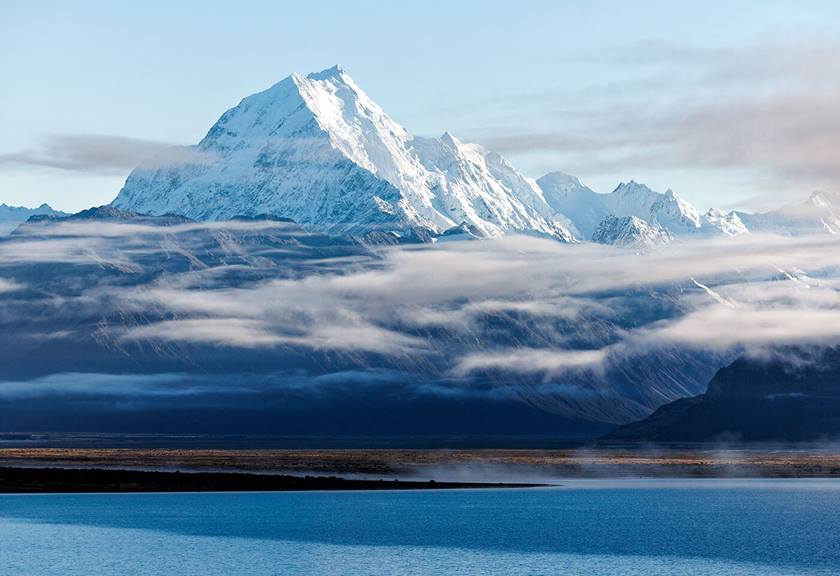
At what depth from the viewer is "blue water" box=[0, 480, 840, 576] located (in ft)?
437

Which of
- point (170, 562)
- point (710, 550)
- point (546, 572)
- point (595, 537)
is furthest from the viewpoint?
point (595, 537)

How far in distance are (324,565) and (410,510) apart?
6330 centimetres

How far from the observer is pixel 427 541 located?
15550cm

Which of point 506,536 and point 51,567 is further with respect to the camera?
point 506,536

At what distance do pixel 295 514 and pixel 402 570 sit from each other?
211 feet

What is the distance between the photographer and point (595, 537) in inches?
Result: 6358

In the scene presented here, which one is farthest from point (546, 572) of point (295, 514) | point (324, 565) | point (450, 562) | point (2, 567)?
point (295, 514)

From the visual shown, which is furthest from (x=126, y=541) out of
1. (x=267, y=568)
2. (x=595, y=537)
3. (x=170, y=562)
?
(x=595, y=537)

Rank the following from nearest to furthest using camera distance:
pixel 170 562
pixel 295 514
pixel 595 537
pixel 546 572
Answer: pixel 546 572
pixel 170 562
pixel 595 537
pixel 295 514

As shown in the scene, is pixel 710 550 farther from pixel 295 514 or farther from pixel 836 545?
pixel 295 514

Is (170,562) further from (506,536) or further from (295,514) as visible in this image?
(295,514)

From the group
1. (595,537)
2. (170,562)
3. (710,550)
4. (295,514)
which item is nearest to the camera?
(170,562)

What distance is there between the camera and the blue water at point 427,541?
133 metres

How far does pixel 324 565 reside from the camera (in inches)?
5300
